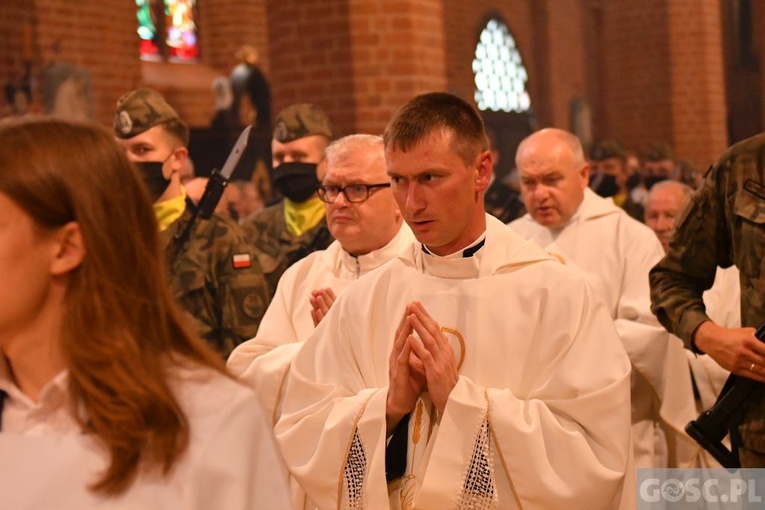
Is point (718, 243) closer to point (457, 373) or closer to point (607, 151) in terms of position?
point (457, 373)

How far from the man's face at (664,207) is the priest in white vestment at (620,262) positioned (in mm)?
1149

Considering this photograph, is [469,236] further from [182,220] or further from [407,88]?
[407,88]

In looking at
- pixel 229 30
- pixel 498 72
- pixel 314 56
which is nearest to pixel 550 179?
pixel 314 56

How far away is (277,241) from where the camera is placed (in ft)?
20.5

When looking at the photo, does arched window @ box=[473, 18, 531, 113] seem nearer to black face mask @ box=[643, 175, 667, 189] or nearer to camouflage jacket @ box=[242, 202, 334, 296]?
black face mask @ box=[643, 175, 667, 189]

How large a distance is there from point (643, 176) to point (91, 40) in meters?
6.40

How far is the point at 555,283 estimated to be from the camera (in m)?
3.44

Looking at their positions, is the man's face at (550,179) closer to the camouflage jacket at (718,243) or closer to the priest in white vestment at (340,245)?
the priest in white vestment at (340,245)

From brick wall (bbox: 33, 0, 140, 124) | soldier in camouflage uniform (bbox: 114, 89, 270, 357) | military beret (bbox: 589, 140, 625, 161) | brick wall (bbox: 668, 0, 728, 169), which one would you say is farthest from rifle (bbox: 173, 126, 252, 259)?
brick wall (bbox: 668, 0, 728, 169)

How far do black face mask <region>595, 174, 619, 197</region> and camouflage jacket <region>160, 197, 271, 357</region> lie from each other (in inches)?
244

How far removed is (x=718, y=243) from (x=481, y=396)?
117 cm

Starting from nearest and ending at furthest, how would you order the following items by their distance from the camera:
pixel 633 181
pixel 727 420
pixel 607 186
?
pixel 727 420, pixel 607 186, pixel 633 181

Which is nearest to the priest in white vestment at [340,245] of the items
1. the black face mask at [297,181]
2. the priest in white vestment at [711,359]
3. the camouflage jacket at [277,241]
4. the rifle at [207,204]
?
the rifle at [207,204]

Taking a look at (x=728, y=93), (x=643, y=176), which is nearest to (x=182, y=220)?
(x=643, y=176)
